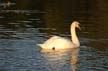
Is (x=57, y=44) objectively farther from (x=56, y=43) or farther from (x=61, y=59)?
(x=61, y=59)

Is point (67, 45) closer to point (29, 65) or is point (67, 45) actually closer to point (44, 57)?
point (44, 57)

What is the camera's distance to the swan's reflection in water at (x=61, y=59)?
18.6 meters

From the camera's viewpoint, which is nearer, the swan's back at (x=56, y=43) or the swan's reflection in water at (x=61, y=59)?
the swan's reflection in water at (x=61, y=59)

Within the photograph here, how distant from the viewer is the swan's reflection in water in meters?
18.6

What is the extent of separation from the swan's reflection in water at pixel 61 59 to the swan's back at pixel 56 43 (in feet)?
1.32

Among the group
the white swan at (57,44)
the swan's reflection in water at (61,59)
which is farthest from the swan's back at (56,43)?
the swan's reflection in water at (61,59)

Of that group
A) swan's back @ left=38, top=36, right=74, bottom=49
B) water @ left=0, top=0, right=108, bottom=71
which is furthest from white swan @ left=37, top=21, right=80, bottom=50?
water @ left=0, top=0, right=108, bottom=71

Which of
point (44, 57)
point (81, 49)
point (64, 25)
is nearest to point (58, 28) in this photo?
point (64, 25)

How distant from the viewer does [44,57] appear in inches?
827

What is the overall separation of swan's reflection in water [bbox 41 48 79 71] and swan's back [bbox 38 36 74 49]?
40 cm

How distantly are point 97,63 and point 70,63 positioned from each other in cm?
93

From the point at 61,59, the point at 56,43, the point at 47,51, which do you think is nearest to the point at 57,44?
the point at 56,43

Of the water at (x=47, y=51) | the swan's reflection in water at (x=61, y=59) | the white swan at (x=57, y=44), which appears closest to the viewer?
the swan's reflection in water at (x=61, y=59)

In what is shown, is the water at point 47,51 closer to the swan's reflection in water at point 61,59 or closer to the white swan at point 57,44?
the swan's reflection in water at point 61,59
